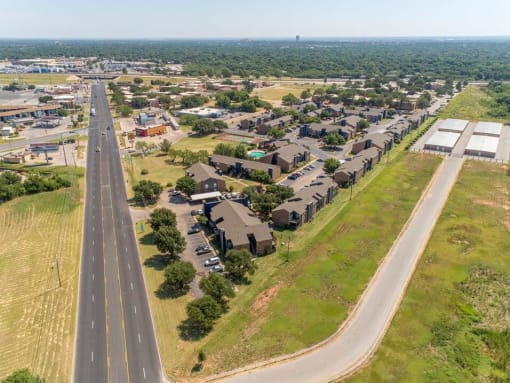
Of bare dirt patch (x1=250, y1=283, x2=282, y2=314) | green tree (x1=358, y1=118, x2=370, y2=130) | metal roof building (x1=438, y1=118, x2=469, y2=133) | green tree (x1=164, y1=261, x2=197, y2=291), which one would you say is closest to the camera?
bare dirt patch (x1=250, y1=283, x2=282, y2=314)

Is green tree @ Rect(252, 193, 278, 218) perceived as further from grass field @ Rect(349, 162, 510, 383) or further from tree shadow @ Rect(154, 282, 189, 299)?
grass field @ Rect(349, 162, 510, 383)

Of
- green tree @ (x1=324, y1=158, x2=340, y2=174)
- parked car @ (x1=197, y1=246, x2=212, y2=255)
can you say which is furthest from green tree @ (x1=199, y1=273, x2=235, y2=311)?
green tree @ (x1=324, y1=158, x2=340, y2=174)

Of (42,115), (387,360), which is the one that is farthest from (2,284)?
(42,115)

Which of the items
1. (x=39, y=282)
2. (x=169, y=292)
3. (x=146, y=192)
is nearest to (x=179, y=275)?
(x=169, y=292)

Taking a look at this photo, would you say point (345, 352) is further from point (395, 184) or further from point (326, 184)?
point (395, 184)

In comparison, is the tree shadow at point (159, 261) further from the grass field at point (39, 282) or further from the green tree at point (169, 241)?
the grass field at point (39, 282)

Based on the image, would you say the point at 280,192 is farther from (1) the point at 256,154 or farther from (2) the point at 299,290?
(1) the point at 256,154
